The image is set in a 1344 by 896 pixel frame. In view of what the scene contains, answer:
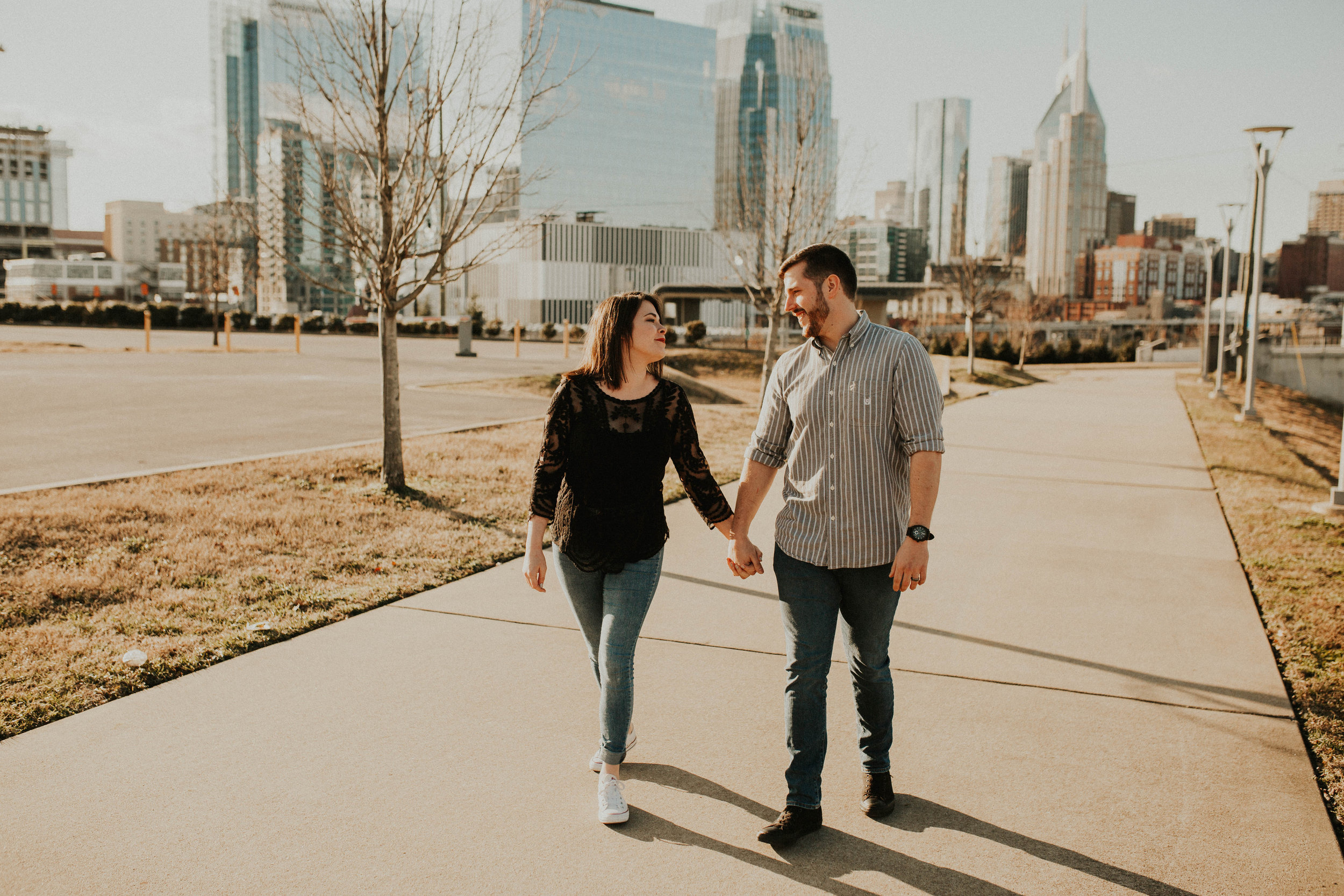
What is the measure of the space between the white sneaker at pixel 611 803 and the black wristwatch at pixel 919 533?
1.26 meters

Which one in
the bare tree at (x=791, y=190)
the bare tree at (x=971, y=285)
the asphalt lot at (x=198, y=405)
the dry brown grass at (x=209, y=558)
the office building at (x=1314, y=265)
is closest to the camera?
the dry brown grass at (x=209, y=558)

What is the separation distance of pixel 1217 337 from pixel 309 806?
4247 centimetres

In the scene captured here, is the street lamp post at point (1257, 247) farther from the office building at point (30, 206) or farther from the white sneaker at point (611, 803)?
the office building at point (30, 206)

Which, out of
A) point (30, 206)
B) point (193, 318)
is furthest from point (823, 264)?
point (30, 206)

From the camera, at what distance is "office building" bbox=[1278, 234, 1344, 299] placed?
18012 centimetres

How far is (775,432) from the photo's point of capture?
3428 mm

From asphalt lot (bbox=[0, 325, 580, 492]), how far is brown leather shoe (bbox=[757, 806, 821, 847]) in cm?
715

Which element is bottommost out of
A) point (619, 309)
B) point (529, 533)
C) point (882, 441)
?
point (529, 533)

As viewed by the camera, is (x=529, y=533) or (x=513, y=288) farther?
(x=513, y=288)

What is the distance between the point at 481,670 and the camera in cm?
452

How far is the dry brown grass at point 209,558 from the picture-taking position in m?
4.55

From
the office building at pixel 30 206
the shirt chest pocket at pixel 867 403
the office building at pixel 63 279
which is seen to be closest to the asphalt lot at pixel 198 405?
the shirt chest pocket at pixel 867 403

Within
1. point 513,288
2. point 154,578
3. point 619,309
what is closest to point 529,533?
point 619,309

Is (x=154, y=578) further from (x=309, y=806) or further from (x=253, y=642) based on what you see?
(x=309, y=806)
